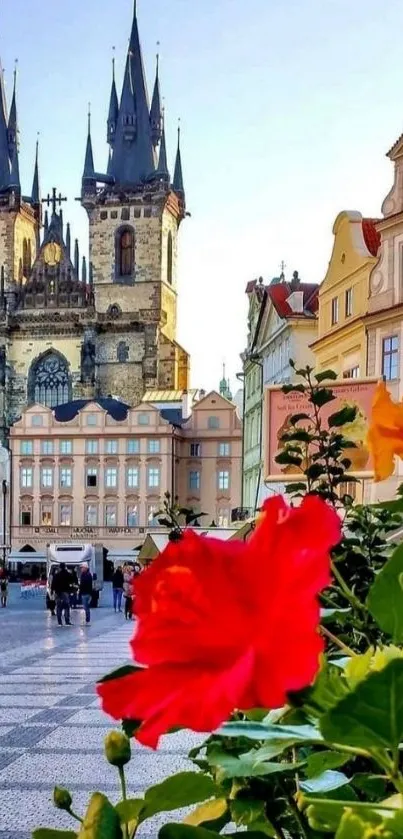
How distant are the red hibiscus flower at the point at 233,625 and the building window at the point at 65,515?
2313 inches

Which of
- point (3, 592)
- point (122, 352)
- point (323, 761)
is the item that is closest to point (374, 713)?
point (323, 761)

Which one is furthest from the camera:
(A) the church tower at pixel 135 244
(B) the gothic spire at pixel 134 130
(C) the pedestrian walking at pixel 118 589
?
(B) the gothic spire at pixel 134 130

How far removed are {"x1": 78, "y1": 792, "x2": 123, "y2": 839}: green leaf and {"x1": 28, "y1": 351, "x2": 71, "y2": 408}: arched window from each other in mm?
62658

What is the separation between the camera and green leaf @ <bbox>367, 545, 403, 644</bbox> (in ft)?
2.32

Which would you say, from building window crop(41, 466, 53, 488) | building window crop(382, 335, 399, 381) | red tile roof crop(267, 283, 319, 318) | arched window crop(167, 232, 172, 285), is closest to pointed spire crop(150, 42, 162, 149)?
arched window crop(167, 232, 172, 285)

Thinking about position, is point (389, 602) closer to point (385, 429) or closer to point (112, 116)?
point (385, 429)

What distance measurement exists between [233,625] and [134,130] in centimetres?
7051

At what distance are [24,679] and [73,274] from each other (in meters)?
55.1

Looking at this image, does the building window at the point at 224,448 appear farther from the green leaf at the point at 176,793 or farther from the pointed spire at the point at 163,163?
the green leaf at the point at 176,793

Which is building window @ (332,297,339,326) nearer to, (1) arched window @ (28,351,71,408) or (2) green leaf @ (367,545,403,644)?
(2) green leaf @ (367,545,403,644)

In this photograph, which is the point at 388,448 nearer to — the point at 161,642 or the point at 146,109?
the point at 161,642

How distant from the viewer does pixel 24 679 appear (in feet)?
40.0

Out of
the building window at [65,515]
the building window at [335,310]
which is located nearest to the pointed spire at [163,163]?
the building window at [65,515]

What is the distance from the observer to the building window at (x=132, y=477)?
58344mm
